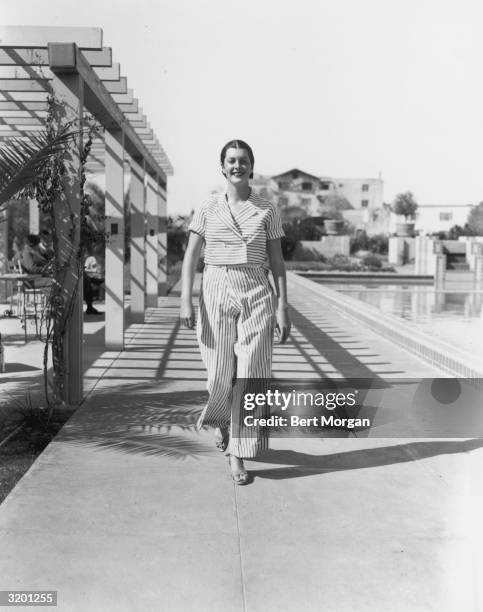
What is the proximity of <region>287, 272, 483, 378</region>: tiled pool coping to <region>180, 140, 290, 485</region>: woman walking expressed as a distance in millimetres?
2790

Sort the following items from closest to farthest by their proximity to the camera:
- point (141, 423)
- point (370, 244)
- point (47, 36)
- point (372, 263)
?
point (141, 423), point (47, 36), point (372, 263), point (370, 244)

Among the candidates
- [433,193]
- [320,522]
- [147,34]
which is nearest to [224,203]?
[320,522]

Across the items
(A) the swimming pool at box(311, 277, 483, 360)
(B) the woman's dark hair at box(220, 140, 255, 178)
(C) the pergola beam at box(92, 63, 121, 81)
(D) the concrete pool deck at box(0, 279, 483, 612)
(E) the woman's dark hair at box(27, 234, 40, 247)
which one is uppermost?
(C) the pergola beam at box(92, 63, 121, 81)

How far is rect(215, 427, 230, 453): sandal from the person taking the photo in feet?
14.2

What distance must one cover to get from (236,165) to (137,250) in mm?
7256

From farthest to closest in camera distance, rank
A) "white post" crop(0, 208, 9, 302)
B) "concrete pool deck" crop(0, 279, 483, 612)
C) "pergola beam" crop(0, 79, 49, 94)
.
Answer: "white post" crop(0, 208, 9, 302)
"pergola beam" crop(0, 79, 49, 94)
"concrete pool deck" crop(0, 279, 483, 612)

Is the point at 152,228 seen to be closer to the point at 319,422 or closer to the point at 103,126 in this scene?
the point at 103,126

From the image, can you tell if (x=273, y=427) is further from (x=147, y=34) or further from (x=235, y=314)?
(x=147, y=34)

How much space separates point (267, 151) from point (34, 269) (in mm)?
3435

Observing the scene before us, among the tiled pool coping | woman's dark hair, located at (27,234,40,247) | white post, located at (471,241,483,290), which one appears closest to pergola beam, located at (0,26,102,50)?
the tiled pool coping

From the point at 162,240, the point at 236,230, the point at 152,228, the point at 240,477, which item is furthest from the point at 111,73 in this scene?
the point at 162,240

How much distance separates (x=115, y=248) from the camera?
816 centimetres

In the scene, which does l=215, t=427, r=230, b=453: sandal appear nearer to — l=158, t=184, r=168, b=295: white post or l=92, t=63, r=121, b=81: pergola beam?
l=92, t=63, r=121, b=81: pergola beam

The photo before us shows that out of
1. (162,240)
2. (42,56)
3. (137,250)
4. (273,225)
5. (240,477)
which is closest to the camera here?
(240,477)
